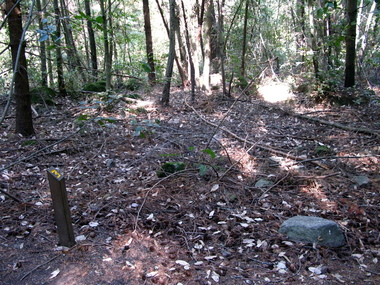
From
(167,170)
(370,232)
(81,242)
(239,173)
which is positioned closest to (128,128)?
(167,170)

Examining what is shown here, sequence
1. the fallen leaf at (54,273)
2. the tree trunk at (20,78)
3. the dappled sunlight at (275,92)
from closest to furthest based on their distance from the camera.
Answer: the fallen leaf at (54,273) < the tree trunk at (20,78) < the dappled sunlight at (275,92)

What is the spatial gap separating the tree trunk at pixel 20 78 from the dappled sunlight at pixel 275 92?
6943 mm

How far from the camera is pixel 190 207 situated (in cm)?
373

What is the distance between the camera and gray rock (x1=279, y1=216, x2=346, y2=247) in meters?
2.99

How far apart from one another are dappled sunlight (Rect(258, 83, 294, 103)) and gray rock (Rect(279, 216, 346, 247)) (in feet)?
22.0

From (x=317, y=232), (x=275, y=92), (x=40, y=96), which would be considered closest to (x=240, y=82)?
(x=275, y=92)

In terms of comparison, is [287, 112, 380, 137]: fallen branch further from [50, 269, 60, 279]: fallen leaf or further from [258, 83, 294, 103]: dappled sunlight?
[50, 269, 60, 279]: fallen leaf

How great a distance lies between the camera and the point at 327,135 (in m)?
6.19

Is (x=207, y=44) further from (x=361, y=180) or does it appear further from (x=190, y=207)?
(x=190, y=207)

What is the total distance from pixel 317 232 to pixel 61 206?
98.2 inches

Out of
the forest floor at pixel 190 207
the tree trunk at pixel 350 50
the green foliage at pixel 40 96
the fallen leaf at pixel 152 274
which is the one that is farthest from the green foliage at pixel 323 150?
the green foliage at pixel 40 96

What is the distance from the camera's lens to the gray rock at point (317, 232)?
2.99m

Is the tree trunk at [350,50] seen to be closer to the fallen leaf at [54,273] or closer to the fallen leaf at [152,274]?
the fallen leaf at [152,274]

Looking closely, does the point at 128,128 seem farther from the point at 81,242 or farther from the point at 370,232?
the point at 370,232
